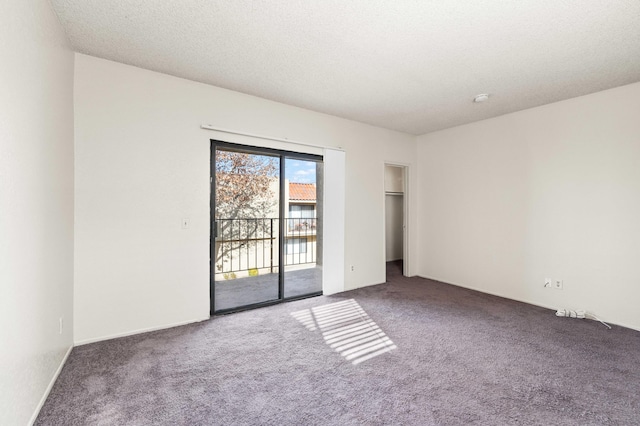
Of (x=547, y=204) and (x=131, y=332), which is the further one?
(x=547, y=204)

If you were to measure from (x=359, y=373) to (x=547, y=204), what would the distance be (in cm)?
334

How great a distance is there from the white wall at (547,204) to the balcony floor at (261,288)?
2.25m

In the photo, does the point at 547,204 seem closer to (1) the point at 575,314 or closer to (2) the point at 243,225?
(1) the point at 575,314

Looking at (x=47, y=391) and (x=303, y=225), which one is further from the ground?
(x=303, y=225)

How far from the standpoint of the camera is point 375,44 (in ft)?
7.80

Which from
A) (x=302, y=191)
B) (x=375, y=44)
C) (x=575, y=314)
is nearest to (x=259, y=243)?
(x=302, y=191)

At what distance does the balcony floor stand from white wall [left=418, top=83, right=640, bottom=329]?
7.39 feet

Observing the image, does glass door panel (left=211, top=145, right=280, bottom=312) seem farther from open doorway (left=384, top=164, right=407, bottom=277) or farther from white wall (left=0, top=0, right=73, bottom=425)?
open doorway (left=384, top=164, right=407, bottom=277)

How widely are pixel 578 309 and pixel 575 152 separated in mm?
1896

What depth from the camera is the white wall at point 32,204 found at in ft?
4.47

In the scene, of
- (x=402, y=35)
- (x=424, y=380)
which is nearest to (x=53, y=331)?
(x=424, y=380)

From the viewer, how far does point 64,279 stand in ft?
7.55

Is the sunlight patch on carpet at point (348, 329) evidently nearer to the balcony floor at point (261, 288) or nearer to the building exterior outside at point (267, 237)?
the balcony floor at point (261, 288)

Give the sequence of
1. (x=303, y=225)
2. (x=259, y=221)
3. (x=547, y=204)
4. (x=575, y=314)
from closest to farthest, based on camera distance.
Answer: (x=575, y=314) → (x=547, y=204) → (x=259, y=221) → (x=303, y=225)
